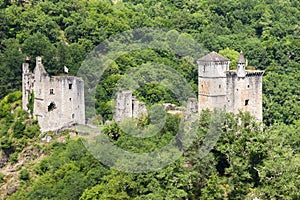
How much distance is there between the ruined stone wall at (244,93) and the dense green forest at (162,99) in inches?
47.9

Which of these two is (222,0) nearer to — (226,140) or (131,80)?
(131,80)

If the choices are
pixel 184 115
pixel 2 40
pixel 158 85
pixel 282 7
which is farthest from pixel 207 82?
pixel 282 7

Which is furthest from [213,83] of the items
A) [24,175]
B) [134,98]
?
[24,175]

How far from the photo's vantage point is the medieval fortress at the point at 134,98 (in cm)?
4931

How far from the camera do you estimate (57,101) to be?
55219 millimetres

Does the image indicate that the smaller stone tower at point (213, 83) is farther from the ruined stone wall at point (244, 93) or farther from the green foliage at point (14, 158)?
the green foliage at point (14, 158)

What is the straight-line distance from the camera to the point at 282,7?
320ft

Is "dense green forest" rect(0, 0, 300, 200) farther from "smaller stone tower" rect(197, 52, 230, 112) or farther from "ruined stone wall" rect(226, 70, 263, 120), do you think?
"smaller stone tower" rect(197, 52, 230, 112)

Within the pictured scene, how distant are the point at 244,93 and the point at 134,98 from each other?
321 inches

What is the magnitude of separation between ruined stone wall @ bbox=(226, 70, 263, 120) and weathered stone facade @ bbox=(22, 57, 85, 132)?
1197cm

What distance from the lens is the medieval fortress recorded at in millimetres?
49312

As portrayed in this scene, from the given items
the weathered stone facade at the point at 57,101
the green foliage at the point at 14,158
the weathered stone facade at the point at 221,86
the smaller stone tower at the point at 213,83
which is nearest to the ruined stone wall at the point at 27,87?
the weathered stone facade at the point at 57,101

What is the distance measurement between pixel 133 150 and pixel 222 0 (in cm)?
5513

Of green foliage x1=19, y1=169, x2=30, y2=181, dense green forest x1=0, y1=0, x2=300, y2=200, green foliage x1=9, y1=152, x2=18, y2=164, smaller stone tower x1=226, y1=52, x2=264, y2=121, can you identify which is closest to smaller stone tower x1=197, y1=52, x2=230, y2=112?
smaller stone tower x1=226, y1=52, x2=264, y2=121
